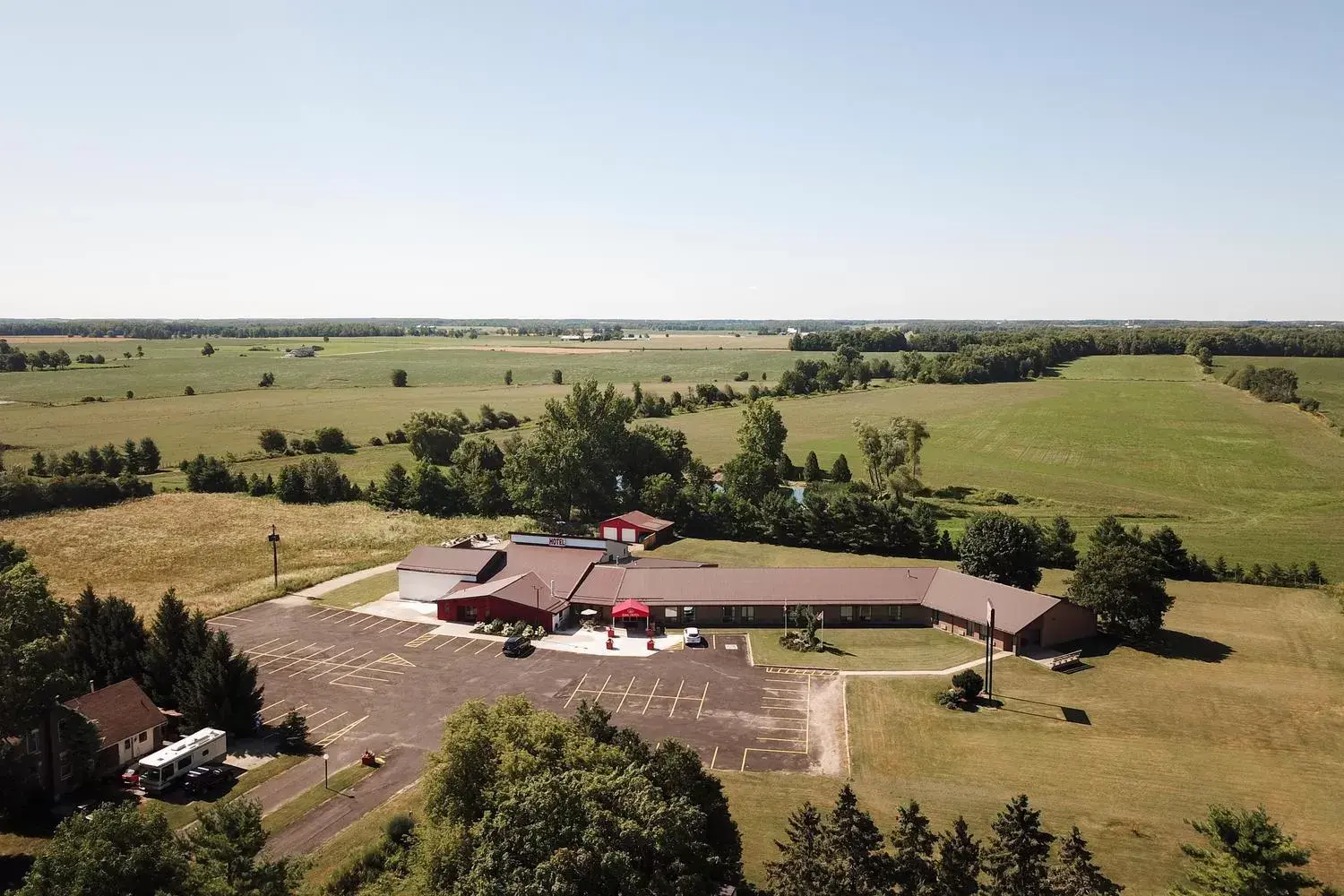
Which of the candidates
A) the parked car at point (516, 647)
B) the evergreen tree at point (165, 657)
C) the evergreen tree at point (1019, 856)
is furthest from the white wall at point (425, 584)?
the evergreen tree at point (1019, 856)

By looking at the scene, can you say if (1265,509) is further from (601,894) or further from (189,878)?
(189,878)

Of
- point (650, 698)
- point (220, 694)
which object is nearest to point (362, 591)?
point (220, 694)

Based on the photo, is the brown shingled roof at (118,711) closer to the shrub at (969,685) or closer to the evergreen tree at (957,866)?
the evergreen tree at (957,866)

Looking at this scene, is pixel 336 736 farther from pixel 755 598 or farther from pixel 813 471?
pixel 813 471

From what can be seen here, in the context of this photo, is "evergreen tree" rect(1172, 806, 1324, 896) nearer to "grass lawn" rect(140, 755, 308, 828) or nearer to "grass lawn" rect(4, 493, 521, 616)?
"grass lawn" rect(140, 755, 308, 828)

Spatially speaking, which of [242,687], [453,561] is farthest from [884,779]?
[453,561]

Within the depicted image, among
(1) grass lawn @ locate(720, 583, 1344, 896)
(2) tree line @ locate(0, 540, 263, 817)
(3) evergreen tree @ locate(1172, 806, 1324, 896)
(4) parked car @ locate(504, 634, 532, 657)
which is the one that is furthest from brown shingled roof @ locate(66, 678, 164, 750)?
(3) evergreen tree @ locate(1172, 806, 1324, 896)
